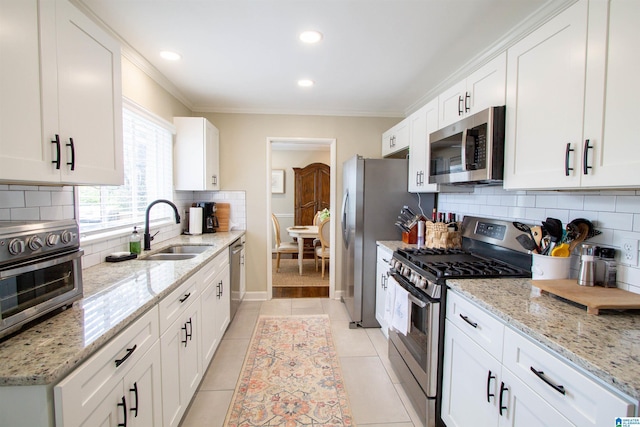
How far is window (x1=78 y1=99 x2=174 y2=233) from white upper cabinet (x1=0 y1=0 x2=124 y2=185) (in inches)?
23.3

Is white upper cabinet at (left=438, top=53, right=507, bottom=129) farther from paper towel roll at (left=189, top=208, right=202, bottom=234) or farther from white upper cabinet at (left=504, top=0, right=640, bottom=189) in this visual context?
paper towel roll at (left=189, top=208, right=202, bottom=234)

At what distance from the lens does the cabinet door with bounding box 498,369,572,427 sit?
3.24ft

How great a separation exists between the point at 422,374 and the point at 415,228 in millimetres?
1378

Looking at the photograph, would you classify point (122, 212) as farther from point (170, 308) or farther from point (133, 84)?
point (170, 308)

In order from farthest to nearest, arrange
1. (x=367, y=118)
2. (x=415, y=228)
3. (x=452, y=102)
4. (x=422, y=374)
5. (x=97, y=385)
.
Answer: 1. (x=367, y=118)
2. (x=415, y=228)
3. (x=452, y=102)
4. (x=422, y=374)
5. (x=97, y=385)

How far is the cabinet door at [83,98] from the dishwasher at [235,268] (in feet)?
5.33

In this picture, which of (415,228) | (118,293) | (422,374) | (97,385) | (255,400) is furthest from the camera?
(415,228)

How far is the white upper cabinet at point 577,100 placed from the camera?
1.06 m

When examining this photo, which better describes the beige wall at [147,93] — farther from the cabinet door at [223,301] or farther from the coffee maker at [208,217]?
the cabinet door at [223,301]

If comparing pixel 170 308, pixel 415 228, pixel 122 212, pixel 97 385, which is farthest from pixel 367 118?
pixel 97 385

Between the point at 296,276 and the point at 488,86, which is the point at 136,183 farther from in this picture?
the point at 296,276

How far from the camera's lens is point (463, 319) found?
149 centimetres

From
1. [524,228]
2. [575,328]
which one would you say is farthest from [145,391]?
[524,228]

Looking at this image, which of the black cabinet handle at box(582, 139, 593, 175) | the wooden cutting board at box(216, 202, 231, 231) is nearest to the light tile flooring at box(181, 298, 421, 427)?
the wooden cutting board at box(216, 202, 231, 231)
